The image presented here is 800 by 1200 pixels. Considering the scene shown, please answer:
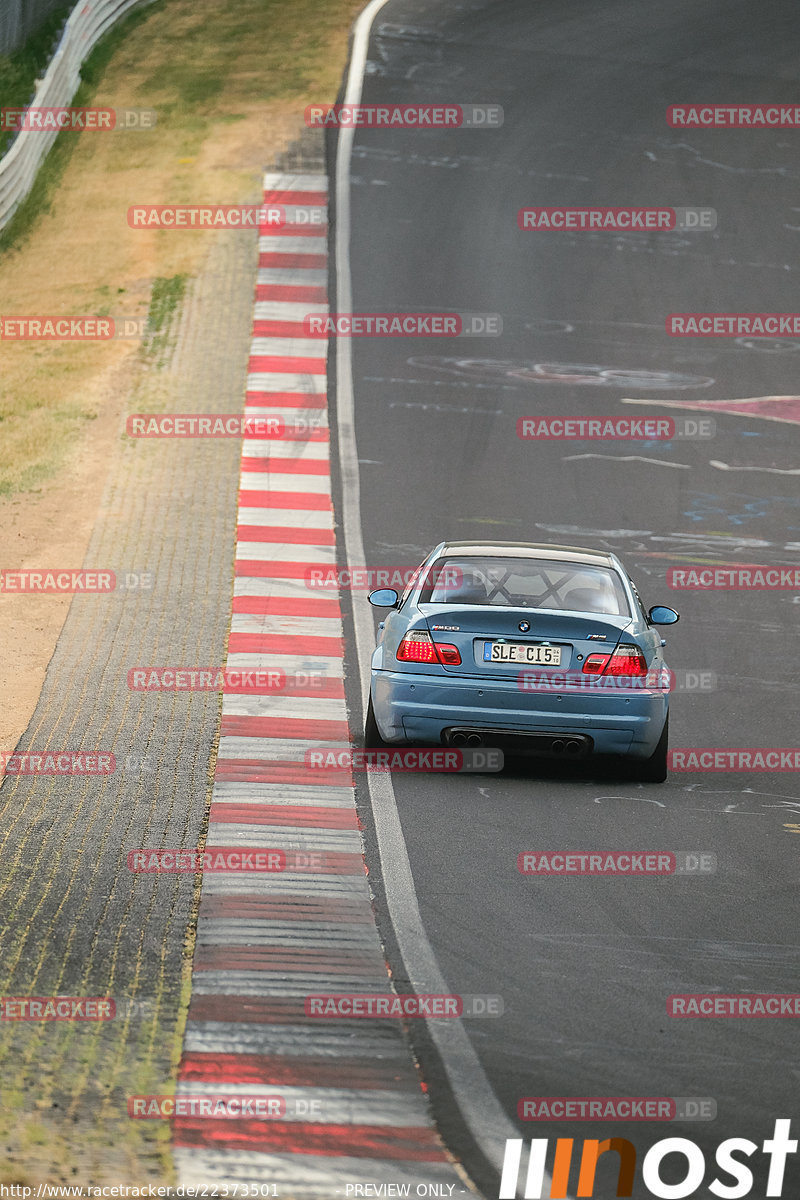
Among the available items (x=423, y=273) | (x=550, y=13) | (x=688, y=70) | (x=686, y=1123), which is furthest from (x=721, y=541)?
(x=550, y=13)

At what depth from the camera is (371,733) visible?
10.5 m

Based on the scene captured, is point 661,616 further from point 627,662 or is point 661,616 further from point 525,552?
point 525,552

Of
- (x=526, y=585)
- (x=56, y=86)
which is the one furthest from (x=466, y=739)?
(x=56, y=86)

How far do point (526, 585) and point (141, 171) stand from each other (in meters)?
21.4

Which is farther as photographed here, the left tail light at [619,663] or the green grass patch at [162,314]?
Answer: the green grass patch at [162,314]

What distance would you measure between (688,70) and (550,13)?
193 inches

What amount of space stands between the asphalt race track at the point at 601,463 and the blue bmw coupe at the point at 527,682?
327 millimetres

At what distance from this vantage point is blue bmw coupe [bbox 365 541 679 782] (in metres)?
9.94

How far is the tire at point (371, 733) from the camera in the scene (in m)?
10.5

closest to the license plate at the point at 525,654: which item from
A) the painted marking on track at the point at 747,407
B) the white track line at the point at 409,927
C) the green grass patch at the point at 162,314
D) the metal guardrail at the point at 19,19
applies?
the white track line at the point at 409,927

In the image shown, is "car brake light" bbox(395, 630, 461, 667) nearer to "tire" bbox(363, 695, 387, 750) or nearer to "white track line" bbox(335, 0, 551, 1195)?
"tire" bbox(363, 695, 387, 750)

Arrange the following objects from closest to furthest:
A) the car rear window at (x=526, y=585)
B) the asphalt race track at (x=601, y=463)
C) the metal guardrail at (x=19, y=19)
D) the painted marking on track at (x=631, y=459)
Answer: the asphalt race track at (x=601, y=463) < the car rear window at (x=526, y=585) < the painted marking on track at (x=631, y=459) < the metal guardrail at (x=19, y=19)

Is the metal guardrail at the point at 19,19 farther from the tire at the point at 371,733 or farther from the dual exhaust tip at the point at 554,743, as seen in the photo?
the dual exhaust tip at the point at 554,743

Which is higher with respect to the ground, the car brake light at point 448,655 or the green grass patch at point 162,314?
the car brake light at point 448,655
